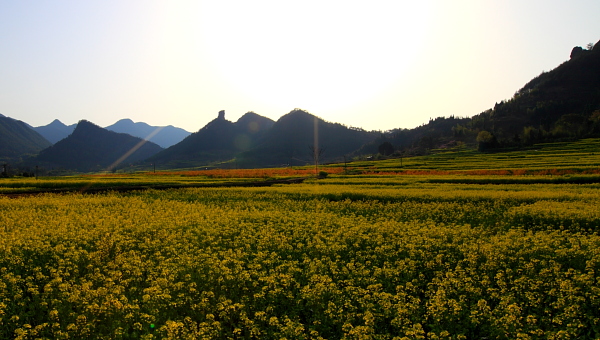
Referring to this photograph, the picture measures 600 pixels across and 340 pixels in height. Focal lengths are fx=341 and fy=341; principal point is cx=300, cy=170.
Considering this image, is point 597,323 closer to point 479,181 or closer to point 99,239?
point 99,239

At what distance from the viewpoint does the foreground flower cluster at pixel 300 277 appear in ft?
27.8

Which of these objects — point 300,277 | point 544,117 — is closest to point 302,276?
point 300,277

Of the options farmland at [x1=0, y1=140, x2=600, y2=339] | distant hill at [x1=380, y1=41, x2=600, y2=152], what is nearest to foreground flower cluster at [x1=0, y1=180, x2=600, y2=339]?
farmland at [x1=0, y1=140, x2=600, y2=339]

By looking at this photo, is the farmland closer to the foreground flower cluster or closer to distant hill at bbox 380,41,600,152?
the foreground flower cluster

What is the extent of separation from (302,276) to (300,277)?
0.55 feet

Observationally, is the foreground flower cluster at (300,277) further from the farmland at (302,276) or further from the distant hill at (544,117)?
the distant hill at (544,117)

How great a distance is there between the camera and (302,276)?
38.2ft

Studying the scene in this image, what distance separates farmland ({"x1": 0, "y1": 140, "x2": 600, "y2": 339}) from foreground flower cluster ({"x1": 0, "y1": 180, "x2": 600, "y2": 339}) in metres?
0.06

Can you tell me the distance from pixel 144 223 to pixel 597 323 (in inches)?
784

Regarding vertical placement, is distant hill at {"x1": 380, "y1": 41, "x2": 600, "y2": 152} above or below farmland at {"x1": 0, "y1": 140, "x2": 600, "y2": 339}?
above

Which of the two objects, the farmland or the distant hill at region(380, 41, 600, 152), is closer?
the farmland

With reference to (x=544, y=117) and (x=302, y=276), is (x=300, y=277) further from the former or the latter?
(x=544, y=117)

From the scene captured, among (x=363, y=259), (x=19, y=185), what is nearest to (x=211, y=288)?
(x=363, y=259)

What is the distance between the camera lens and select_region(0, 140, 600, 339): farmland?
27.8ft
